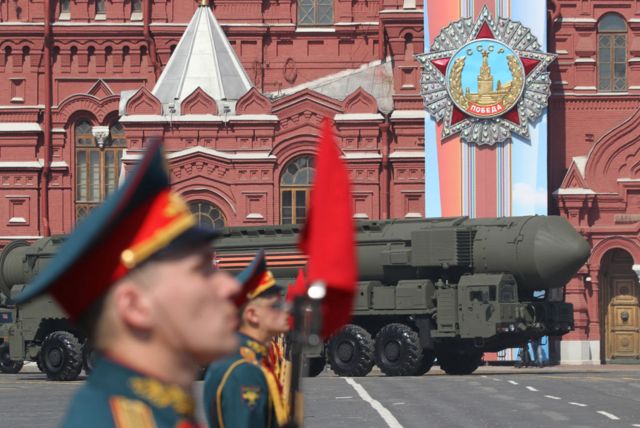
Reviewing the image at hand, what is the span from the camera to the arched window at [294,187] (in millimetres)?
45875

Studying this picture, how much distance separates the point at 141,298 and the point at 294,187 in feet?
140

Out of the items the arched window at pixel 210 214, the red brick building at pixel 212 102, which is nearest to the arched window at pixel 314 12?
the red brick building at pixel 212 102

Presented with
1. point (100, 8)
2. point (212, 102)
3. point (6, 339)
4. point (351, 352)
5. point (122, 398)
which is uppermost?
point (100, 8)

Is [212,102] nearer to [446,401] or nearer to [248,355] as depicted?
[446,401]

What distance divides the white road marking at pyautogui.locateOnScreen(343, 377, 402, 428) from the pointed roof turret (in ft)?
51.4

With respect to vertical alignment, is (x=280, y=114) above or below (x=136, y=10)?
below

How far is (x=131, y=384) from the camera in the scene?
335 centimetres

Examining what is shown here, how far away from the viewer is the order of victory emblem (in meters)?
43.5

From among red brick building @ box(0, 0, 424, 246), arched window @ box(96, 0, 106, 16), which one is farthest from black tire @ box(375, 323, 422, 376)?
arched window @ box(96, 0, 106, 16)

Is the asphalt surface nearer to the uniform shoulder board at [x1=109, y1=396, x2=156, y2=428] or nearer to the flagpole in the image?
the flagpole

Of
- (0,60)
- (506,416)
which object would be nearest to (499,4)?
(0,60)

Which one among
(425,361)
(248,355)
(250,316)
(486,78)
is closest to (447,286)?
(425,361)

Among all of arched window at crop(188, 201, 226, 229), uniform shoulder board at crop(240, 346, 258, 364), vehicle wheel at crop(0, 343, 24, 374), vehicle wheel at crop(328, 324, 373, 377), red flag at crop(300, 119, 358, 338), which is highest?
Result: arched window at crop(188, 201, 226, 229)

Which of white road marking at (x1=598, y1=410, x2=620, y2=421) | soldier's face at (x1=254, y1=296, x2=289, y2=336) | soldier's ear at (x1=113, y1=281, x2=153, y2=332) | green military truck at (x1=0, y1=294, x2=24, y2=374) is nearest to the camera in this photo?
soldier's ear at (x1=113, y1=281, x2=153, y2=332)
